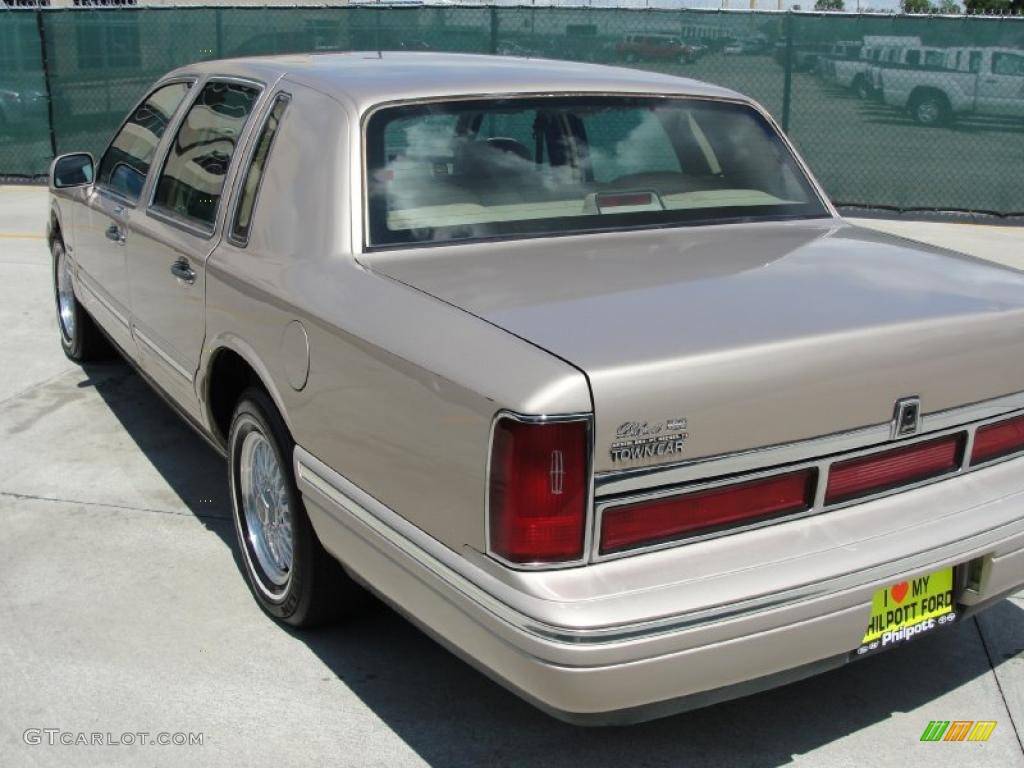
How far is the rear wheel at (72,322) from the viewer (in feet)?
21.2

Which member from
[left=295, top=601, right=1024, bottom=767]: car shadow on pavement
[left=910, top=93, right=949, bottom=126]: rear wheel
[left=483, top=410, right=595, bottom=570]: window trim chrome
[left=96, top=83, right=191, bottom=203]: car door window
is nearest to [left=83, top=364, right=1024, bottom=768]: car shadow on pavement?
[left=295, top=601, right=1024, bottom=767]: car shadow on pavement

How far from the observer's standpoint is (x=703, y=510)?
2.69 meters

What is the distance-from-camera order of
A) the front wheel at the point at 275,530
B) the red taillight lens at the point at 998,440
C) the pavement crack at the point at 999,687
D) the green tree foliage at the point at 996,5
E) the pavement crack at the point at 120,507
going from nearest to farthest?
the red taillight lens at the point at 998,440, the pavement crack at the point at 999,687, the front wheel at the point at 275,530, the pavement crack at the point at 120,507, the green tree foliage at the point at 996,5

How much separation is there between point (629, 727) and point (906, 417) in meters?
1.16

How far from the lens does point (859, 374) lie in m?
2.79

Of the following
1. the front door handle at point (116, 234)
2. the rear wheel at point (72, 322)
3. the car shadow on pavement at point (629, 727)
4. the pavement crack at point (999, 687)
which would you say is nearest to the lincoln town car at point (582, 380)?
the car shadow on pavement at point (629, 727)

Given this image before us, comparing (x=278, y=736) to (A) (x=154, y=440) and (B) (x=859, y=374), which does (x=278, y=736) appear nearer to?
(B) (x=859, y=374)

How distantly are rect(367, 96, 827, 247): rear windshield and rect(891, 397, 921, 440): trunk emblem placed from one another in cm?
122

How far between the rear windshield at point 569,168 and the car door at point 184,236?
31.2 inches

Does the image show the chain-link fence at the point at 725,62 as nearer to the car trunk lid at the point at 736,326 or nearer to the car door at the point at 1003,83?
the car door at the point at 1003,83

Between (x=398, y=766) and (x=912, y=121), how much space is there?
1047cm

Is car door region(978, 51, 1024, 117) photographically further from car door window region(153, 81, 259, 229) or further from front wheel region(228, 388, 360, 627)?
front wheel region(228, 388, 360, 627)

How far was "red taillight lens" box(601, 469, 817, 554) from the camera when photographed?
8.57 feet

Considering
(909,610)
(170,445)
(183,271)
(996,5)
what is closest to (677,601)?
(909,610)
